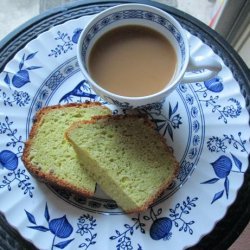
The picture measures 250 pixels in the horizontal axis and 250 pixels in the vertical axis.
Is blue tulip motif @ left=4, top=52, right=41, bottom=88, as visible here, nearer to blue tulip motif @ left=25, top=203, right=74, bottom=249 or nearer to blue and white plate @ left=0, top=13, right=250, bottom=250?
blue and white plate @ left=0, top=13, right=250, bottom=250

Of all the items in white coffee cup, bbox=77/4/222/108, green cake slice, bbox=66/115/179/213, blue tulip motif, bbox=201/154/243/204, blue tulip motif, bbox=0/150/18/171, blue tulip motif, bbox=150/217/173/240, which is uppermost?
white coffee cup, bbox=77/4/222/108

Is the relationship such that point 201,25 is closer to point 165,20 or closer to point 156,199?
point 165,20

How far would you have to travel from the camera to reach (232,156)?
0.97 meters

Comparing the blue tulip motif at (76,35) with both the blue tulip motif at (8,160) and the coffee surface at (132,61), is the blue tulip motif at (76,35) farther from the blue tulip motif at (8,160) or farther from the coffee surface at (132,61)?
the blue tulip motif at (8,160)

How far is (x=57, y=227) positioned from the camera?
2.87 ft

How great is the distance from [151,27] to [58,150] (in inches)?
14.8

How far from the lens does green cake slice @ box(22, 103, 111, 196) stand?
917 millimetres

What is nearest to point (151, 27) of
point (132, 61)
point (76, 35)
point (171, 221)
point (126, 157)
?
point (132, 61)

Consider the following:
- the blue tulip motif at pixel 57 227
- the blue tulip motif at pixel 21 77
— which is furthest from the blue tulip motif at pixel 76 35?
the blue tulip motif at pixel 57 227

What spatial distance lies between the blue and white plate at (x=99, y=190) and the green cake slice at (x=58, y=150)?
0.03 meters

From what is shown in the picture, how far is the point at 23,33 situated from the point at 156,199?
598mm

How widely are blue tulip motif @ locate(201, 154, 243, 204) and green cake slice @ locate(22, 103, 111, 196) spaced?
0.93 ft

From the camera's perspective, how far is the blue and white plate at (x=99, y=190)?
2.87 ft

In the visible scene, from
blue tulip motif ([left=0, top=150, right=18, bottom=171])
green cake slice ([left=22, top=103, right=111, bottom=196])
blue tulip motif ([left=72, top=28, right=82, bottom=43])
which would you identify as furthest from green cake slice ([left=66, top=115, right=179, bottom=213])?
blue tulip motif ([left=72, top=28, right=82, bottom=43])
